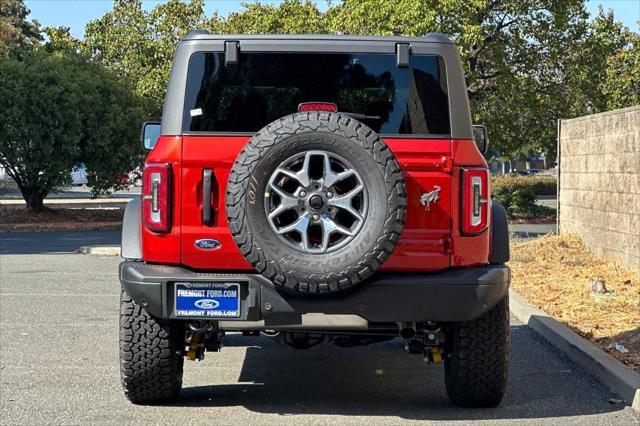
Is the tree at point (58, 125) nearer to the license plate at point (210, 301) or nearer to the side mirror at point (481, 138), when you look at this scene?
the side mirror at point (481, 138)

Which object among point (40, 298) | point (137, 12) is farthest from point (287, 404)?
point (137, 12)

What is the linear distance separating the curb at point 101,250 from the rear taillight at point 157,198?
12.2 m

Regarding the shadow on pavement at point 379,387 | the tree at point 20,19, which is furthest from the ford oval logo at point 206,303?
the tree at point 20,19

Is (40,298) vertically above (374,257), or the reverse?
(374,257)

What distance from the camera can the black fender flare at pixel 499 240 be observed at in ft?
A: 21.9

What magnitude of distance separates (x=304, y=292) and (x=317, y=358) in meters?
3.01

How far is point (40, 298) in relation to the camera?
1238 cm

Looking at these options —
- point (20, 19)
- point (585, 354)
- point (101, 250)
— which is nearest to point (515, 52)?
point (101, 250)

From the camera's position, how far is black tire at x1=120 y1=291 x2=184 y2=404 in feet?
21.4

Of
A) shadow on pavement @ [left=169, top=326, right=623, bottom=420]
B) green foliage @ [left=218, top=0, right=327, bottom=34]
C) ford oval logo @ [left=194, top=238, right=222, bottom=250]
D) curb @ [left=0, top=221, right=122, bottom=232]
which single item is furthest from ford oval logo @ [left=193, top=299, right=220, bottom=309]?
green foliage @ [left=218, top=0, right=327, bottom=34]

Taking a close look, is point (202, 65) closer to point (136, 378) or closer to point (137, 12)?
point (136, 378)

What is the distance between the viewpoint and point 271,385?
24.8ft

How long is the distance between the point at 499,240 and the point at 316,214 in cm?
143

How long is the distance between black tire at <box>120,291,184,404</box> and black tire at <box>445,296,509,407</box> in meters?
1.68
